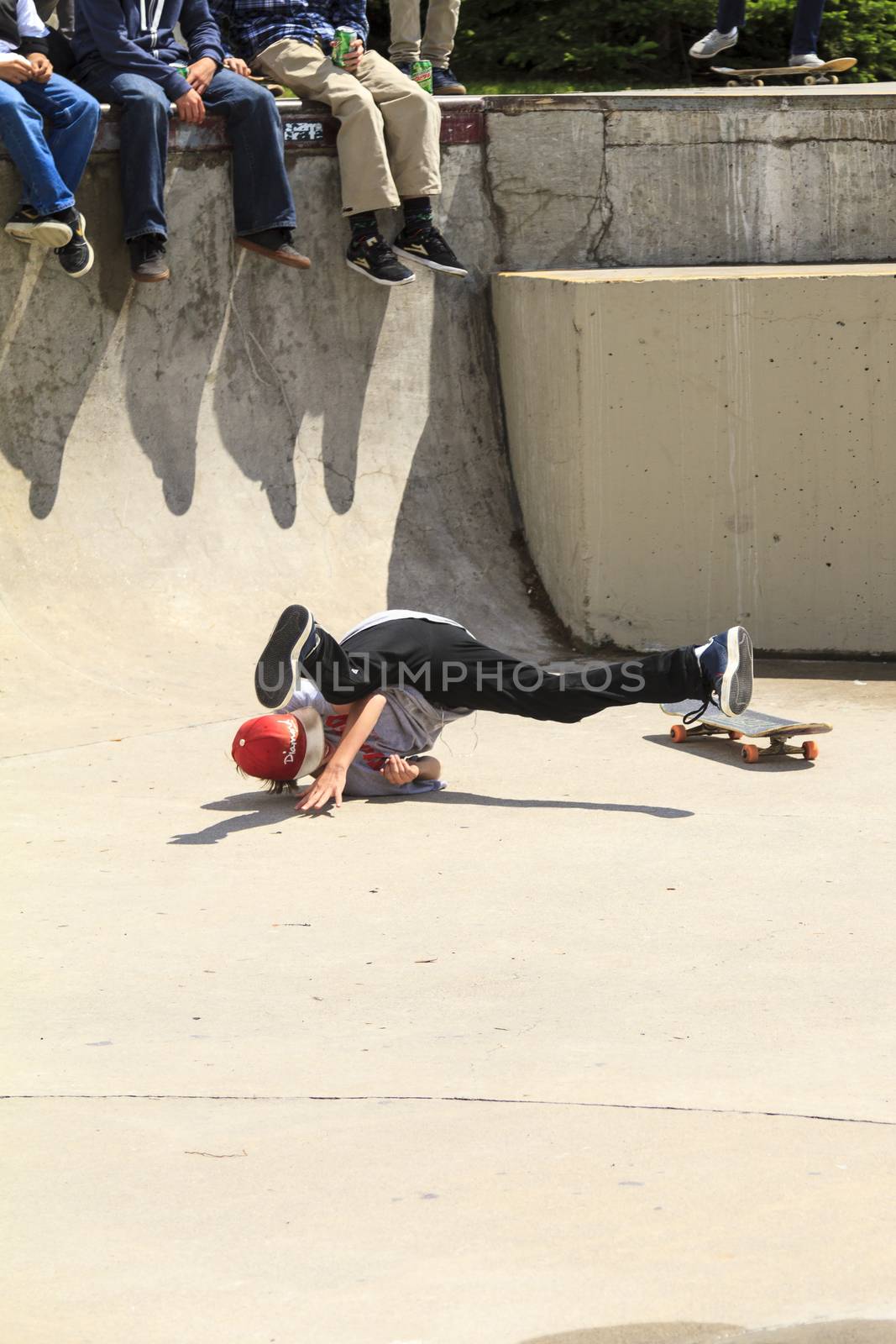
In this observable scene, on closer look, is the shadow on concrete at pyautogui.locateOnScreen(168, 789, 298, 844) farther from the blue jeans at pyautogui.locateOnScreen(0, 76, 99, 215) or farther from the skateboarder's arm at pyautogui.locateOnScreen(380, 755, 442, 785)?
the blue jeans at pyautogui.locateOnScreen(0, 76, 99, 215)

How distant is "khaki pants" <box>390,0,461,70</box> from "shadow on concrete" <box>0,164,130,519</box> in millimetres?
2709

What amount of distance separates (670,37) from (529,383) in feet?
28.6

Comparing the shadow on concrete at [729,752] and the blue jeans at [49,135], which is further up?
the blue jeans at [49,135]

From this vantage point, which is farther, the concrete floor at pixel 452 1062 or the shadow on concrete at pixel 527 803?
the shadow on concrete at pixel 527 803

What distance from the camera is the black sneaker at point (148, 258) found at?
7.49 m

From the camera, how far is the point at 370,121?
809cm

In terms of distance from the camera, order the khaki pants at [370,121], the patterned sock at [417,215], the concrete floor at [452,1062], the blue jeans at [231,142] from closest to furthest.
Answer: the concrete floor at [452,1062], the blue jeans at [231,142], the khaki pants at [370,121], the patterned sock at [417,215]

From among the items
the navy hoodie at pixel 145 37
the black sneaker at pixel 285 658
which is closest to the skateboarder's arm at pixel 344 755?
the black sneaker at pixel 285 658

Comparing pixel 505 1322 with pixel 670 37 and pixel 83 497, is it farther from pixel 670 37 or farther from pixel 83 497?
pixel 670 37

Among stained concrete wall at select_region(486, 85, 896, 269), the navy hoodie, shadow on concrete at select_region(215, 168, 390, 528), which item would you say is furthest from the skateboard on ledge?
the navy hoodie

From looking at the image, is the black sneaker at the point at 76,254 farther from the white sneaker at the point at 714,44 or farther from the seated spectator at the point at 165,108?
the white sneaker at the point at 714,44

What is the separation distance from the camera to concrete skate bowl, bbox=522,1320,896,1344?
7.91 ft

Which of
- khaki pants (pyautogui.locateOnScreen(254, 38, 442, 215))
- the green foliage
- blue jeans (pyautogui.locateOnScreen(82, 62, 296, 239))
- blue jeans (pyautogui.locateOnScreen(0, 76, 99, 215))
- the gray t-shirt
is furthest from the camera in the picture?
the green foliage

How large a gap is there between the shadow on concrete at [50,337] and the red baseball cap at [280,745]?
2593 millimetres
